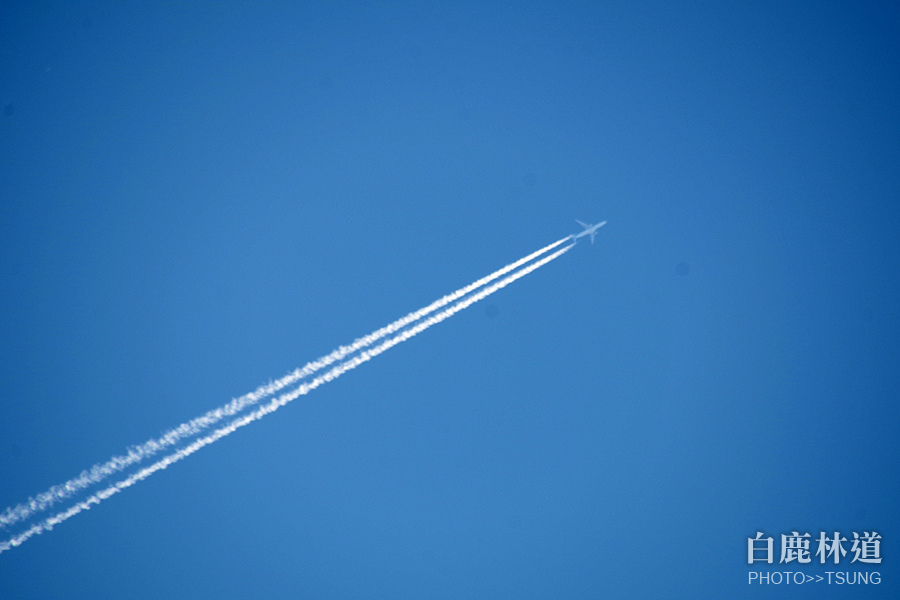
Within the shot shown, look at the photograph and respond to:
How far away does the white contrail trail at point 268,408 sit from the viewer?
9.62m

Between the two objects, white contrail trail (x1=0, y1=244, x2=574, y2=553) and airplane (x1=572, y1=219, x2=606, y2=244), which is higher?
airplane (x1=572, y1=219, x2=606, y2=244)

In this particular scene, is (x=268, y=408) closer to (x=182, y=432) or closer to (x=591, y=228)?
(x=182, y=432)

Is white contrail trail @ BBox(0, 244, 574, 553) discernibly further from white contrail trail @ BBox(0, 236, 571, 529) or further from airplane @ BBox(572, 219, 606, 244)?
airplane @ BBox(572, 219, 606, 244)

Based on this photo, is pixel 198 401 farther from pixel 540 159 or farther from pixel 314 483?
pixel 540 159

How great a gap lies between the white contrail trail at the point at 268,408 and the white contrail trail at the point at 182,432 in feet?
0.49

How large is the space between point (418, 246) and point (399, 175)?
1.34 metres

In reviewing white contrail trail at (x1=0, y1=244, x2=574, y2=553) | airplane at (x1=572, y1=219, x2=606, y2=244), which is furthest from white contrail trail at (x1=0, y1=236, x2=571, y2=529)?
airplane at (x1=572, y1=219, x2=606, y2=244)

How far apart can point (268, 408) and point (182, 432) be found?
5.04 ft

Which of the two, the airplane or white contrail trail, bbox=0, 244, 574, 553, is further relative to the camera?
the airplane

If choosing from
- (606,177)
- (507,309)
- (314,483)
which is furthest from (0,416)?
(606,177)

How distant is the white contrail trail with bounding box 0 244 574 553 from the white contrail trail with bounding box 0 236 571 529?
0.15 meters

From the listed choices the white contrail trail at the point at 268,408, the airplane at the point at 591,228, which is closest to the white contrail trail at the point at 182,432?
the white contrail trail at the point at 268,408

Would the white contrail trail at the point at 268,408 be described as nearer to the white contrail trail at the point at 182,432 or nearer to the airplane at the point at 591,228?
the white contrail trail at the point at 182,432

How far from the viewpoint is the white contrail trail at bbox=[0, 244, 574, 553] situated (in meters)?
9.62
